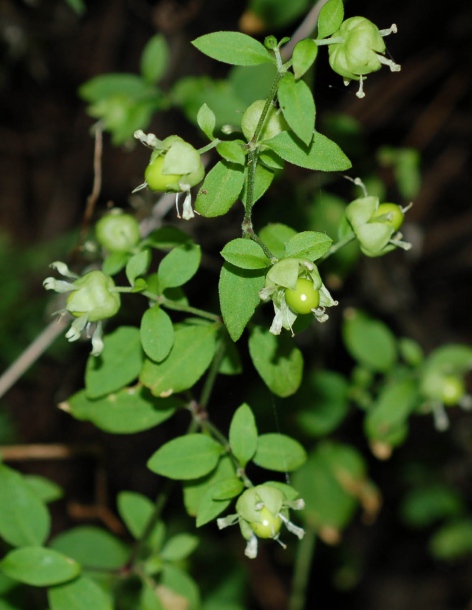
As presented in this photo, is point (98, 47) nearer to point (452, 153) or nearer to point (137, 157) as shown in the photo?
point (137, 157)

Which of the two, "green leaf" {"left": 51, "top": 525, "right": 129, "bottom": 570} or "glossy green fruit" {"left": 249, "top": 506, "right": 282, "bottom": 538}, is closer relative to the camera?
"glossy green fruit" {"left": 249, "top": 506, "right": 282, "bottom": 538}

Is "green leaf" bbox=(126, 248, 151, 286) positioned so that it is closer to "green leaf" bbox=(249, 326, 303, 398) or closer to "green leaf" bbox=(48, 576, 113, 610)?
"green leaf" bbox=(249, 326, 303, 398)

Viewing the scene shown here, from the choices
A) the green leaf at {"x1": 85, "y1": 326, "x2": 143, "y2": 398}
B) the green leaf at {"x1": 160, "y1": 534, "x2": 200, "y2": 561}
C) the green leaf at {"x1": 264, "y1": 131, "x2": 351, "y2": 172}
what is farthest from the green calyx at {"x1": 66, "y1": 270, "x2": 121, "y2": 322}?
the green leaf at {"x1": 160, "y1": 534, "x2": 200, "y2": 561}

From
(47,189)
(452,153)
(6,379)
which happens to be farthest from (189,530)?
(452,153)

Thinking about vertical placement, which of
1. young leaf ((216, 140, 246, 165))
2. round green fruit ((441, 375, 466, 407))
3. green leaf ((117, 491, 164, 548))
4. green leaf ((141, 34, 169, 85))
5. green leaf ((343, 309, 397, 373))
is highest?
young leaf ((216, 140, 246, 165))

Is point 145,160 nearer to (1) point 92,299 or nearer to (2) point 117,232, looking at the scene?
(2) point 117,232

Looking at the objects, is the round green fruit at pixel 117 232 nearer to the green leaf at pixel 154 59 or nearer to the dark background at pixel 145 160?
the green leaf at pixel 154 59

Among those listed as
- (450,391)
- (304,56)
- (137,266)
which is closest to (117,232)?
(137,266)
